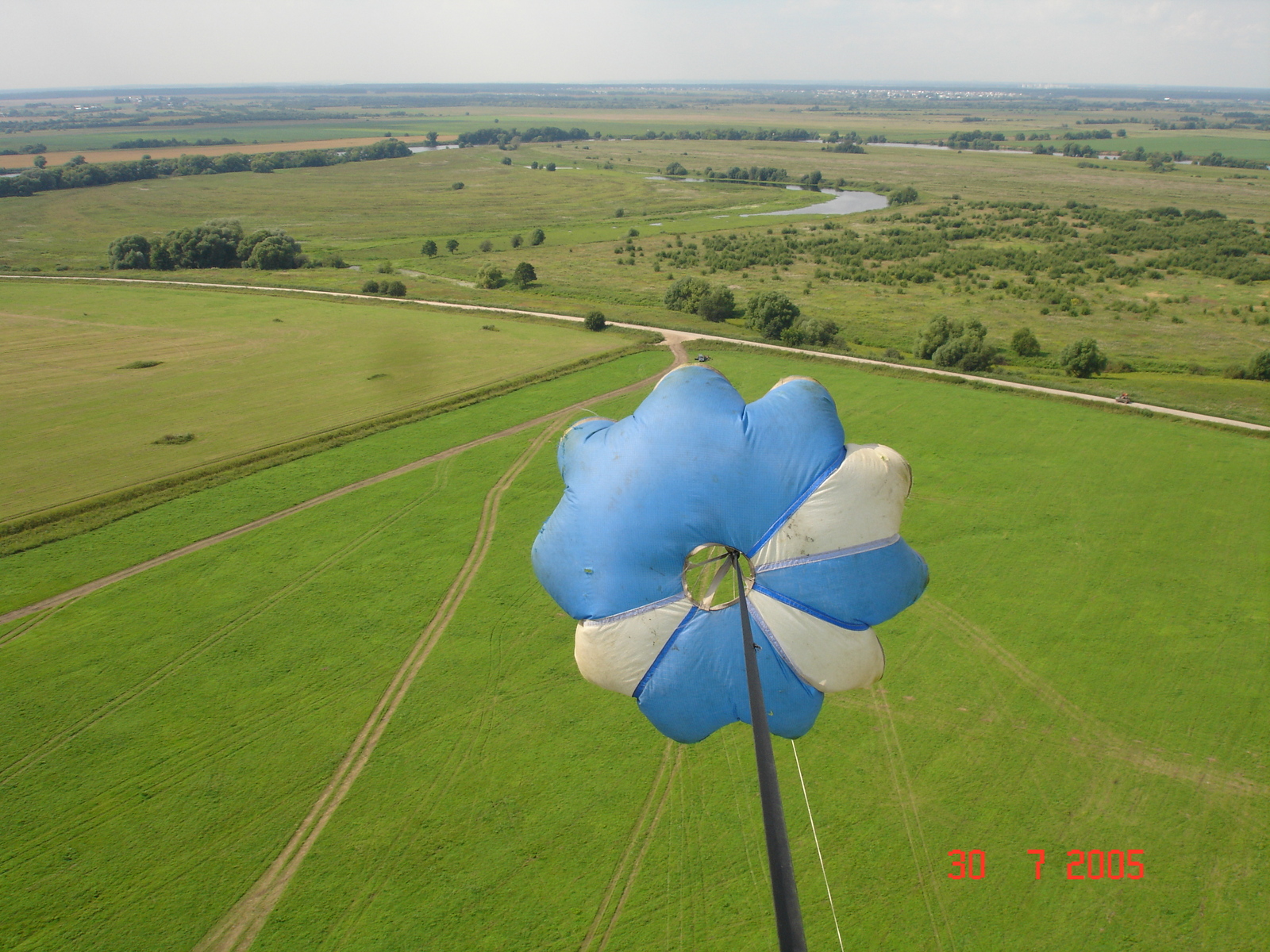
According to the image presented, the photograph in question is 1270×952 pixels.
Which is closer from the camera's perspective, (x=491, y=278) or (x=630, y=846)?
(x=630, y=846)

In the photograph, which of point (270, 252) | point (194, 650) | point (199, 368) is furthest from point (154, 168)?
point (194, 650)

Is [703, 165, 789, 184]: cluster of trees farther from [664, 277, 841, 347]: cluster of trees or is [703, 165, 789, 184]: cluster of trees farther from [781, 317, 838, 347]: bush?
[781, 317, 838, 347]: bush

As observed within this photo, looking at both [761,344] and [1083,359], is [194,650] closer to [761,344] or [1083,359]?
[761,344]

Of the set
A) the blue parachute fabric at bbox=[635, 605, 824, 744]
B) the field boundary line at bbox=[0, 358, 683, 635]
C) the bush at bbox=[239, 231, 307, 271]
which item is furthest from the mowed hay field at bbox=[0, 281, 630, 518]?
the blue parachute fabric at bbox=[635, 605, 824, 744]

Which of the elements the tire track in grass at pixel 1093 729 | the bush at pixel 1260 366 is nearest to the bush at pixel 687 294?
the bush at pixel 1260 366

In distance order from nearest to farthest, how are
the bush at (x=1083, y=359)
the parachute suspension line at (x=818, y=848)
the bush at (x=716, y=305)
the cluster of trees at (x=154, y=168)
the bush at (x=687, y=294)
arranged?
the parachute suspension line at (x=818, y=848) → the bush at (x=1083, y=359) → the bush at (x=716, y=305) → the bush at (x=687, y=294) → the cluster of trees at (x=154, y=168)

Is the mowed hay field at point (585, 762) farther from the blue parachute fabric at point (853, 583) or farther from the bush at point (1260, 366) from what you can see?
the bush at point (1260, 366)
